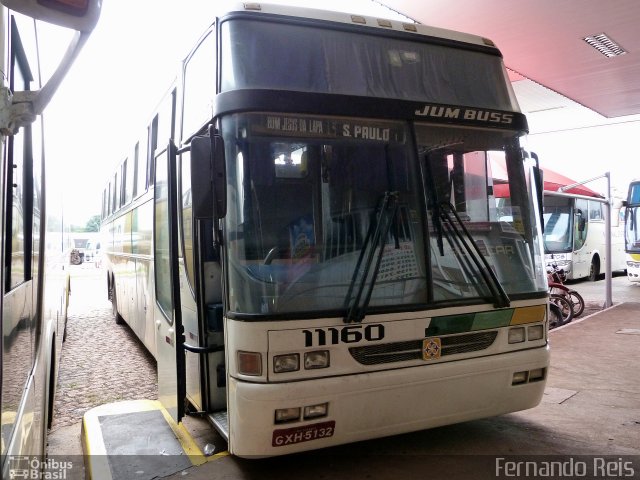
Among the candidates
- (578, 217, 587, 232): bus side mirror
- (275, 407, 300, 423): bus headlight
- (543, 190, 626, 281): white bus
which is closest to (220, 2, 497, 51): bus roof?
(275, 407, 300, 423): bus headlight

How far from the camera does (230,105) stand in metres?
3.64

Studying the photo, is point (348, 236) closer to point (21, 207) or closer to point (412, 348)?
point (412, 348)

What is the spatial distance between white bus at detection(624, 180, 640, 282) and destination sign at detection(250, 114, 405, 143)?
16050 millimetres

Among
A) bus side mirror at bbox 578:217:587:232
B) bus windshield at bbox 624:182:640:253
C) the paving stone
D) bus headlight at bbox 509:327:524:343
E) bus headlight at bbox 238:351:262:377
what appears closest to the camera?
bus headlight at bbox 238:351:262:377

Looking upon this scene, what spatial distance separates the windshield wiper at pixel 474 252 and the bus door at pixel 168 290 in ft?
6.60

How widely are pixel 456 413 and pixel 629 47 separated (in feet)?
35.8

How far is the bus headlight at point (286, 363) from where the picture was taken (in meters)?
3.54

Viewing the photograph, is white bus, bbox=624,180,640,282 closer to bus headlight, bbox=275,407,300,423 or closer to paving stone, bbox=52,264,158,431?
paving stone, bbox=52,264,158,431

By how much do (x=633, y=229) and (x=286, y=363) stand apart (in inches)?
680

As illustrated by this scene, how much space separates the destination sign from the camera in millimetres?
3697

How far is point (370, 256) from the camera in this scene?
12.3ft

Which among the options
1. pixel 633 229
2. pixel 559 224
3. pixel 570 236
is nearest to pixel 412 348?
pixel 633 229

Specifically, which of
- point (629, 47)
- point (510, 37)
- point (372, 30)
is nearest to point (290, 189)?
point (372, 30)

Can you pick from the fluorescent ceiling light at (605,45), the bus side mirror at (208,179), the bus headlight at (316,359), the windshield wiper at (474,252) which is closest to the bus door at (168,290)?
the bus side mirror at (208,179)
